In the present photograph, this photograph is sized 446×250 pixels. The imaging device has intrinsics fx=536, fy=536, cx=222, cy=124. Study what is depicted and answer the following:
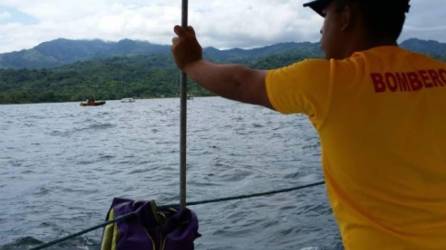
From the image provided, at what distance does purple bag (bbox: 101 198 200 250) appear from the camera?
2.17 metres

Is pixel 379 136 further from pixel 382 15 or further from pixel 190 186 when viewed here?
pixel 190 186

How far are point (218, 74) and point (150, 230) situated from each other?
3.11 ft

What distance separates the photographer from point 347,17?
4.99 ft

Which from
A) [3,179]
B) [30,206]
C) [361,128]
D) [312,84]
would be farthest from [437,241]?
[3,179]

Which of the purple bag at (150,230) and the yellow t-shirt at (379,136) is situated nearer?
the yellow t-shirt at (379,136)

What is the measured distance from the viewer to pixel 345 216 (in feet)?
4.95

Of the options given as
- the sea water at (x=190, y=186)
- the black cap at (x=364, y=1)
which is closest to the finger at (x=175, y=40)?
the black cap at (x=364, y=1)

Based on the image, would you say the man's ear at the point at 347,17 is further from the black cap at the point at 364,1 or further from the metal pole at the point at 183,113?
the metal pole at the point at 183,113

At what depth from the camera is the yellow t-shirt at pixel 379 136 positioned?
136 cm

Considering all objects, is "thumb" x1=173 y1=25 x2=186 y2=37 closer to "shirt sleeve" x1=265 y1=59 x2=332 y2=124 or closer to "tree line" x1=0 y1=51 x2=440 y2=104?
"shirt sleeve" x1=265 y1=59 x2=332 y2=124

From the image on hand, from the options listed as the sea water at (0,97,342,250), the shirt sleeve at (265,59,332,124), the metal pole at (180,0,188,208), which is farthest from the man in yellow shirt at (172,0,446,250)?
the sea water at (0,97,342,250)

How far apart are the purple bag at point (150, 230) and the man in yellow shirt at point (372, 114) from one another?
83 cm

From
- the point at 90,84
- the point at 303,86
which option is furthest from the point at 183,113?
the point at 90,84

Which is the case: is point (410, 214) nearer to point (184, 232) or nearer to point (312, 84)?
point (312, 84)
